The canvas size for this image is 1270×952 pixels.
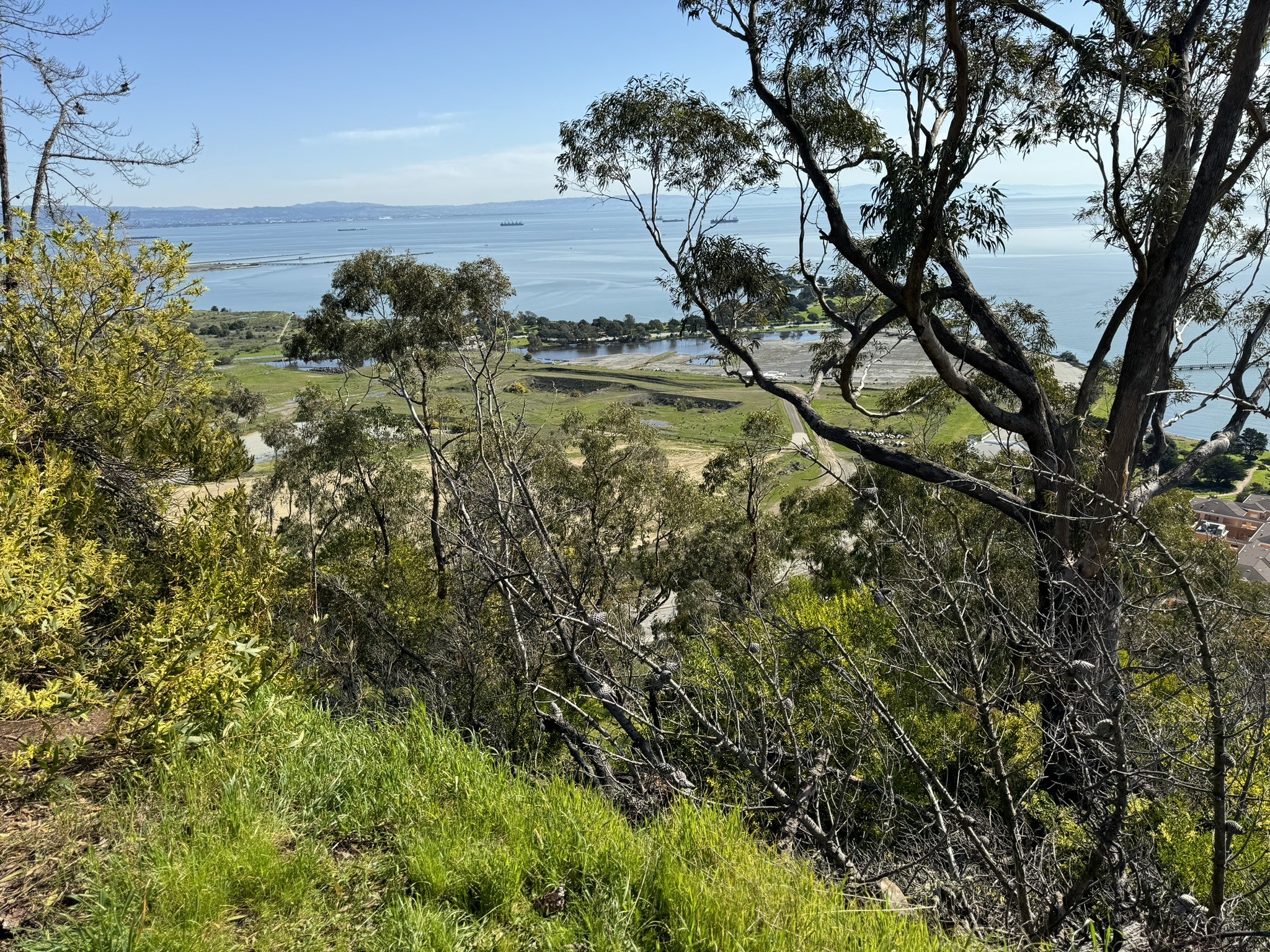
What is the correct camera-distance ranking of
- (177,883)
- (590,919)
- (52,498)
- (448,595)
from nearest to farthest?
1. (177,883)
2. (590,919)
3. (52,498)
4. (448,595)

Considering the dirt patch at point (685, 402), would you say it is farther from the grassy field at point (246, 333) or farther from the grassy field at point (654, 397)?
the grassy field at point (246, 333)

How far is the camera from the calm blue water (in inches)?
1419

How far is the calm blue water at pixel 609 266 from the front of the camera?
118ft

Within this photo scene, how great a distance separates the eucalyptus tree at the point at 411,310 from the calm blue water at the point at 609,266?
9.00 ft

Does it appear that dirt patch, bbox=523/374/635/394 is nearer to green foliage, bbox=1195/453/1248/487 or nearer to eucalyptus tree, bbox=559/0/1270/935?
green foliage, bbox=1195/453/1248/487

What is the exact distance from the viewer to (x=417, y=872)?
7.98ft

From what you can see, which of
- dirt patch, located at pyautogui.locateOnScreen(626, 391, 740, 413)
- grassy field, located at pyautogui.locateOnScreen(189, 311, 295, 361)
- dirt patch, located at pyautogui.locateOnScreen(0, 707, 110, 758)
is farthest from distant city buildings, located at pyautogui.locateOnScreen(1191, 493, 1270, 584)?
grassy field, located at pyautogui.locateOnScreen(189, 311, 295, 361)

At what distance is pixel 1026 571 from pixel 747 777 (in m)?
7.77

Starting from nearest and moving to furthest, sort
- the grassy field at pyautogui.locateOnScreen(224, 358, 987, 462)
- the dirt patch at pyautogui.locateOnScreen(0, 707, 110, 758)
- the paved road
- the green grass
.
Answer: the green grass
the dirt patch at pyautogui.locateOnScreen(0, 707, 110, 758)
the paved road
the grassy field at pyautogui.locateOnScreen(224, 358, 987, 462)

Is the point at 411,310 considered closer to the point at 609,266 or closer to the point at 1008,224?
the point at 1008,224

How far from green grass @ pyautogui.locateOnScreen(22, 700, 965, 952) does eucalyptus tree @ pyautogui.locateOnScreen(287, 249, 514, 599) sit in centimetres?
1219

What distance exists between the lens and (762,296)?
919cm

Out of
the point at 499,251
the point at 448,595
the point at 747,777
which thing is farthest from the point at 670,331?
the point at 747,777

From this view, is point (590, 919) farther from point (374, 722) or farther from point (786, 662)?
point (786, 662)
